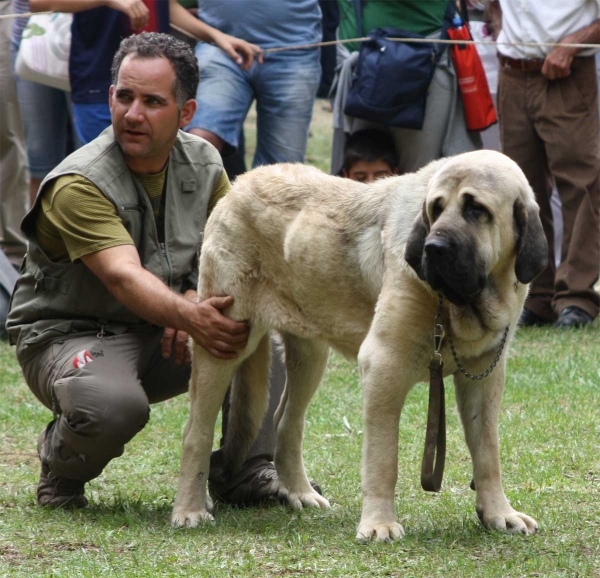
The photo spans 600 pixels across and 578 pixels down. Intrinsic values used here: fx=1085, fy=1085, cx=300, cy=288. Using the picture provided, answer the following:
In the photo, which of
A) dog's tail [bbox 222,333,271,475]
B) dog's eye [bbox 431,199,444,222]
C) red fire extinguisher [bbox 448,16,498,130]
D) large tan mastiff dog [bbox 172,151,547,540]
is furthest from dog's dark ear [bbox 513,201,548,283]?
red fire extinguisher [bbox 448,16,498,130]

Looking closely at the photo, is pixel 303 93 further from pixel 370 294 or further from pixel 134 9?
pixel 370 294

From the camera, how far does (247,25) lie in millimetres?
7250

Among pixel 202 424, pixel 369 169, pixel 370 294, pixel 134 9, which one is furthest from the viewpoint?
pixel 369 169

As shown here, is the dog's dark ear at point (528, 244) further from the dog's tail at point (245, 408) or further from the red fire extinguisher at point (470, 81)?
the red fire extinguisher at point (470, 81)

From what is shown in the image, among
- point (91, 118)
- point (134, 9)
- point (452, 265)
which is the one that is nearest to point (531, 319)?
point (91, 118)

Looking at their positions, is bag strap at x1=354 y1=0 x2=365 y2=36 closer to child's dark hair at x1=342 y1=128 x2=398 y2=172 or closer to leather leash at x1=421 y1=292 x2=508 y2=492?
child's dark hair at x1=342 y1=128 x2=398 y2=172


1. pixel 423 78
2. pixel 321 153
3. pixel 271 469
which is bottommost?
pixel 321 153

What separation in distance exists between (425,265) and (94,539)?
164 cm

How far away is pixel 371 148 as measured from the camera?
7367 millimetres

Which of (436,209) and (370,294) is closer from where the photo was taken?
(436,209)

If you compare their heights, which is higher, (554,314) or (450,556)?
(450,556)

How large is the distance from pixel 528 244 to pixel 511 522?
3.50 ft

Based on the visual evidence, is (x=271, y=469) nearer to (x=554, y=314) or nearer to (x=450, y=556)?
(x=450, y=556)

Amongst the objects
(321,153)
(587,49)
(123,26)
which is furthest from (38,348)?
(321,153)
